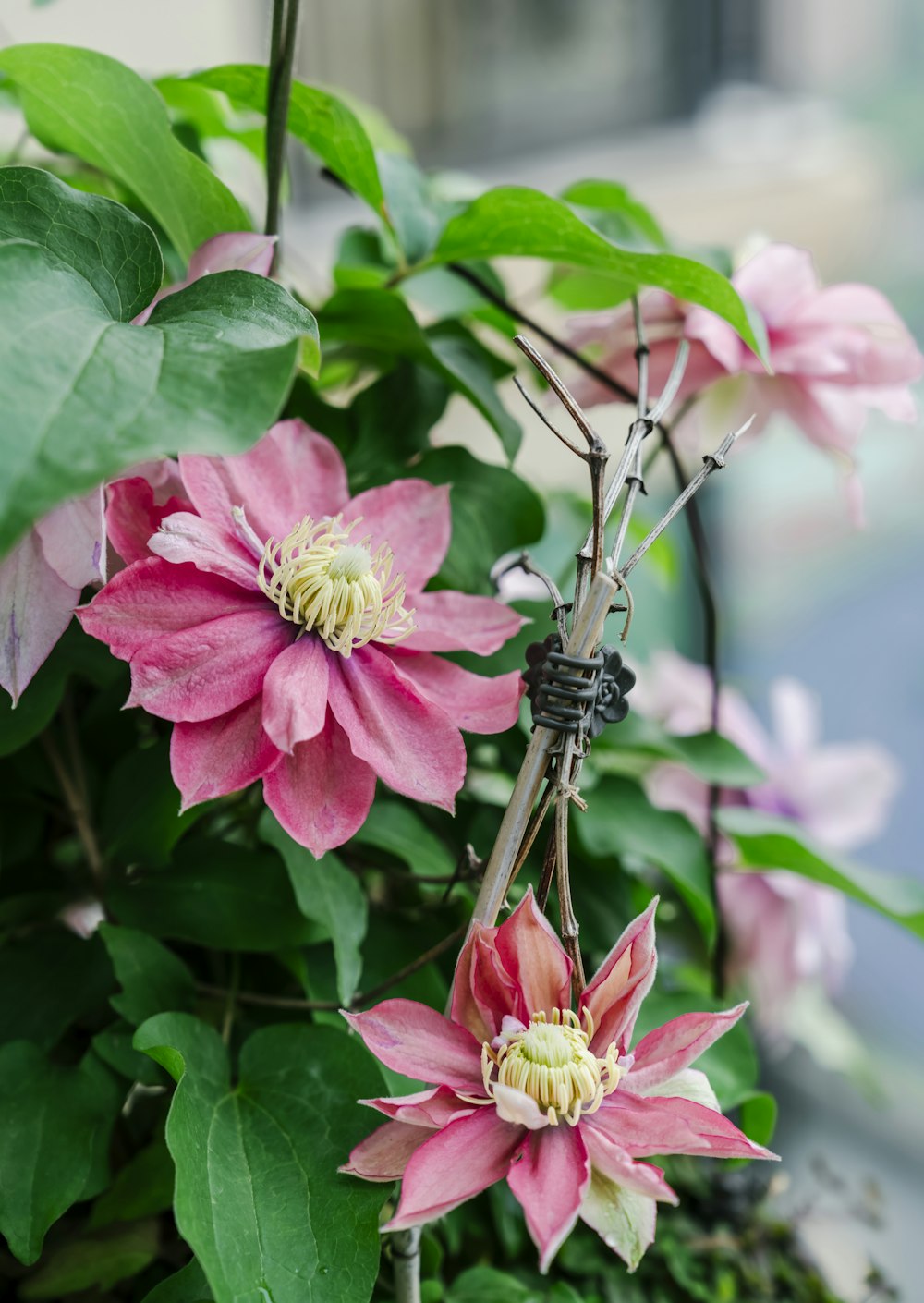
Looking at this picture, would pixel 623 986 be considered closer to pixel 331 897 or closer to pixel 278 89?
pixel 331 897

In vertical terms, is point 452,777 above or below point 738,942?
above

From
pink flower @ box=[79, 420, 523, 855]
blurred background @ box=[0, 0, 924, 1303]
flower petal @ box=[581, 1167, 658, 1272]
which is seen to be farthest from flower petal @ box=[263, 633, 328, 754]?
blurred background @ box=[0, 0, 924, 1303]

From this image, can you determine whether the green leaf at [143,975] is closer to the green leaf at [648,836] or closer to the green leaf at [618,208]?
the green leaf at [648,836]

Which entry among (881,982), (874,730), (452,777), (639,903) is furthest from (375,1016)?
(874,730)

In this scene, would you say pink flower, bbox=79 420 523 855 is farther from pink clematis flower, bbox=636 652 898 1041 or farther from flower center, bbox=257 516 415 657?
pink clematis flower, bbox=636 652 898 1041

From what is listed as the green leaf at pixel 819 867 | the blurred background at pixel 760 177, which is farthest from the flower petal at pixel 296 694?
the blurred background at pixel 760 177

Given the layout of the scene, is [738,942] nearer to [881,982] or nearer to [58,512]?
[58,512]

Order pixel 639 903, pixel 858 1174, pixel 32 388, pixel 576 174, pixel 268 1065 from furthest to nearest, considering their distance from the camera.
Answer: pixel 576 174 < pixel 858 1174 < pixel 639 903 < pixel 268 1065 < pixel 32 388

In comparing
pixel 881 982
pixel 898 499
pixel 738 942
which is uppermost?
pixel 738 942
